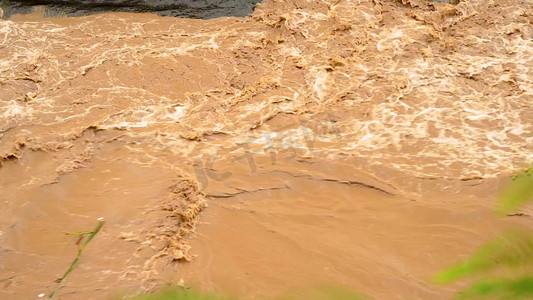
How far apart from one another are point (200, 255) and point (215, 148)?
66.8 inches

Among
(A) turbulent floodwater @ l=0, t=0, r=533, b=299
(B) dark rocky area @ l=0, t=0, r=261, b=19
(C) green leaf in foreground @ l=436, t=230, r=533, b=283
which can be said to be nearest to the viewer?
(C) green leaf in foreground @ l=436, t=230, r=533, b=283

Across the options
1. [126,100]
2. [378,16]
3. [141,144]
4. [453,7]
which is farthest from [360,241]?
[453,7]

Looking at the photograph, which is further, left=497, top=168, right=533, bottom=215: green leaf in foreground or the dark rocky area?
the dark rocky area

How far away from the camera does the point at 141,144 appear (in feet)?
18.3

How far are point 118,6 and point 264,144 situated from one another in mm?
4410

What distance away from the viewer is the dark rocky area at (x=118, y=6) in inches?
324

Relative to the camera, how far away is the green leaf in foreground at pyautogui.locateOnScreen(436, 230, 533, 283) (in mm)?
937

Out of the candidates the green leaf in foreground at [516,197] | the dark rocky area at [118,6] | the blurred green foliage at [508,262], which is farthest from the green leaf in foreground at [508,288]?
the dark rocky area at [118,6]

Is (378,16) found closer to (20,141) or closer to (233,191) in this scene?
(233,191)

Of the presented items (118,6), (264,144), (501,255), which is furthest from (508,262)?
(118,6)

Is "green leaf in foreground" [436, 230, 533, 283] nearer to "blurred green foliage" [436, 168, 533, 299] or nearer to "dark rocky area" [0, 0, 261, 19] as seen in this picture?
"blurred green foliage" [436, 168, 533, 299]

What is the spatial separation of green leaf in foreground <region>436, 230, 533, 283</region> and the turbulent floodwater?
7.90 feet

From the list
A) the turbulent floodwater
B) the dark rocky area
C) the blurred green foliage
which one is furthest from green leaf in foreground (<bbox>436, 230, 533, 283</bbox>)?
the dark rocky area

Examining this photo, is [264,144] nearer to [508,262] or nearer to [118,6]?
[118,6]
